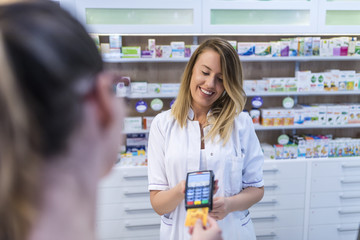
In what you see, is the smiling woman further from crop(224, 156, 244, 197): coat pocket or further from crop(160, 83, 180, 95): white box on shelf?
crop(160, 83, 180, 95): white box on shelf

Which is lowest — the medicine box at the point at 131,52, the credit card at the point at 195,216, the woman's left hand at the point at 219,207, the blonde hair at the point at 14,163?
the woman's left hand at the point at 219,207

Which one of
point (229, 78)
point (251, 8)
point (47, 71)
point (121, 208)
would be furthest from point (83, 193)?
point (251, 8)

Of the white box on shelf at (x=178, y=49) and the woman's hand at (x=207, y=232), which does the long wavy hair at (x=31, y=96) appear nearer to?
the woman's hand at (x=207, y=232)

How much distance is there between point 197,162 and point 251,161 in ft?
1.01

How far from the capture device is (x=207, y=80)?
1560mm

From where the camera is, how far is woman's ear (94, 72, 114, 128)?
39cm

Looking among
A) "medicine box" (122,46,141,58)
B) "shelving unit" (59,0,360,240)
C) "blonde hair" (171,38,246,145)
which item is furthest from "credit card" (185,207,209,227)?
"medicine box" (122,46,141,58)

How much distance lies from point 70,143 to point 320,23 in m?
3.33

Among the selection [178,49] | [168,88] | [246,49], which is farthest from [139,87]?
[246,49]

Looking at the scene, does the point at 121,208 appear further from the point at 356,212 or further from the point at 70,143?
the point at 70,143

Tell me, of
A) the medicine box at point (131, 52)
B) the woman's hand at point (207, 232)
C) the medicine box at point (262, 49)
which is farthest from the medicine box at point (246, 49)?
the woman's hand at point (207, 232)

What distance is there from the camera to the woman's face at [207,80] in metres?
1.55

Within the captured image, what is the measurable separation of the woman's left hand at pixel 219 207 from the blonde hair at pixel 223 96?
30 cm

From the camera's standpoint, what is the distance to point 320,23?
10.1 ft
